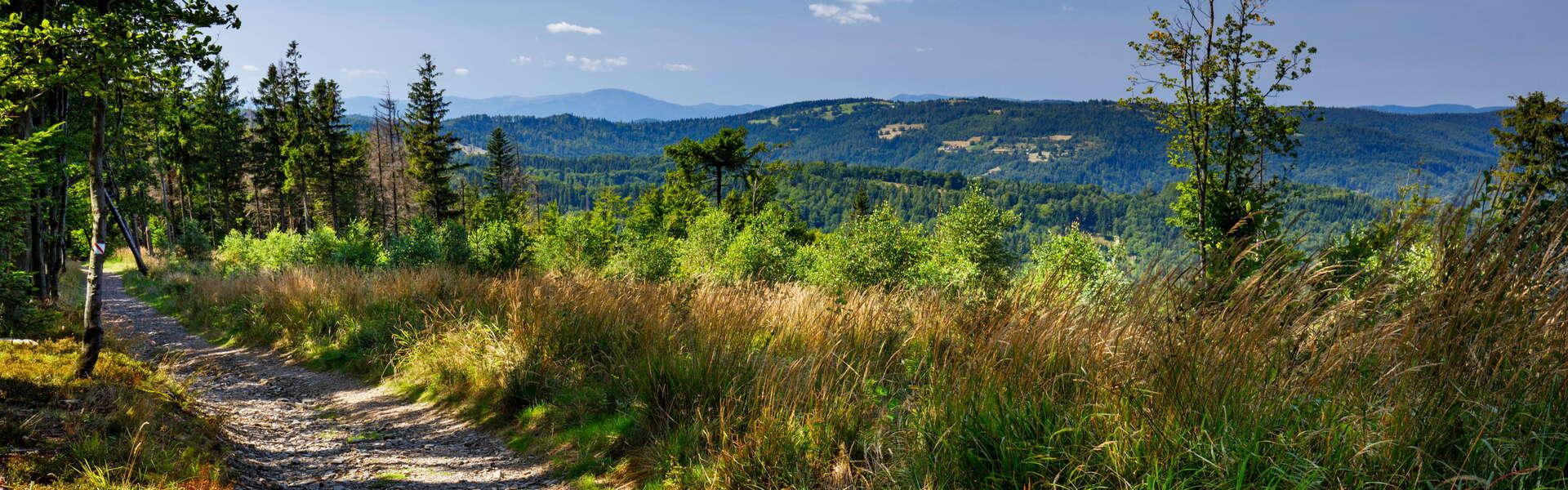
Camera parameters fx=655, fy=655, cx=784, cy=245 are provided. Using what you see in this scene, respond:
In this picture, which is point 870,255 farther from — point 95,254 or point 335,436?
point 95,254

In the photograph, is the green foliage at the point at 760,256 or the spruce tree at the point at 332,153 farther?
the spruce tree at the point at 332,153

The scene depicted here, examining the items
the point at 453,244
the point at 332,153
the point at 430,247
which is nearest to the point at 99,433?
the point at 453,244

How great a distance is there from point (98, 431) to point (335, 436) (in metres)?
2.12

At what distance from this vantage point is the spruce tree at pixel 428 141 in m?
43.2

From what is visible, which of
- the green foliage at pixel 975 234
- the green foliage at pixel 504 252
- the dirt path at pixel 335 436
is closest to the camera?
the dirt path at pixel 335 436

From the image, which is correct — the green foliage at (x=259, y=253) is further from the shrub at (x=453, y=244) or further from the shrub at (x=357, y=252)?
the shrub at (x=453, y=244)

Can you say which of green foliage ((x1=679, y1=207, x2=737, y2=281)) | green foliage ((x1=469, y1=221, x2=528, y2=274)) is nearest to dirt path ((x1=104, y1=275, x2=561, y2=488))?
green foliage ((x1=469, y1=221, x2=528, y2=274))

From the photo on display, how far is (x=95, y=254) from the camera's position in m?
6.04

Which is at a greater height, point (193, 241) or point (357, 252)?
point (357, 252)

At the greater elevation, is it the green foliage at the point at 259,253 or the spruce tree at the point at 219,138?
the spruce tree at the point at 219,138

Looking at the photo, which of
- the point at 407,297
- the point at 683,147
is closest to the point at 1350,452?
the point at 407,297

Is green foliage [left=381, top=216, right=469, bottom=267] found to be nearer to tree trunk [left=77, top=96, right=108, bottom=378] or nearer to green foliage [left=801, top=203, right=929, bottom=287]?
tree trunk [left=77, top=96, right=108, bottom=378]

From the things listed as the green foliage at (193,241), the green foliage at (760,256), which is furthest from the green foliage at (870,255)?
the green foliage at (193,241)

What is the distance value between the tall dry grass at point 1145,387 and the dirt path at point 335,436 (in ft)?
1.74
